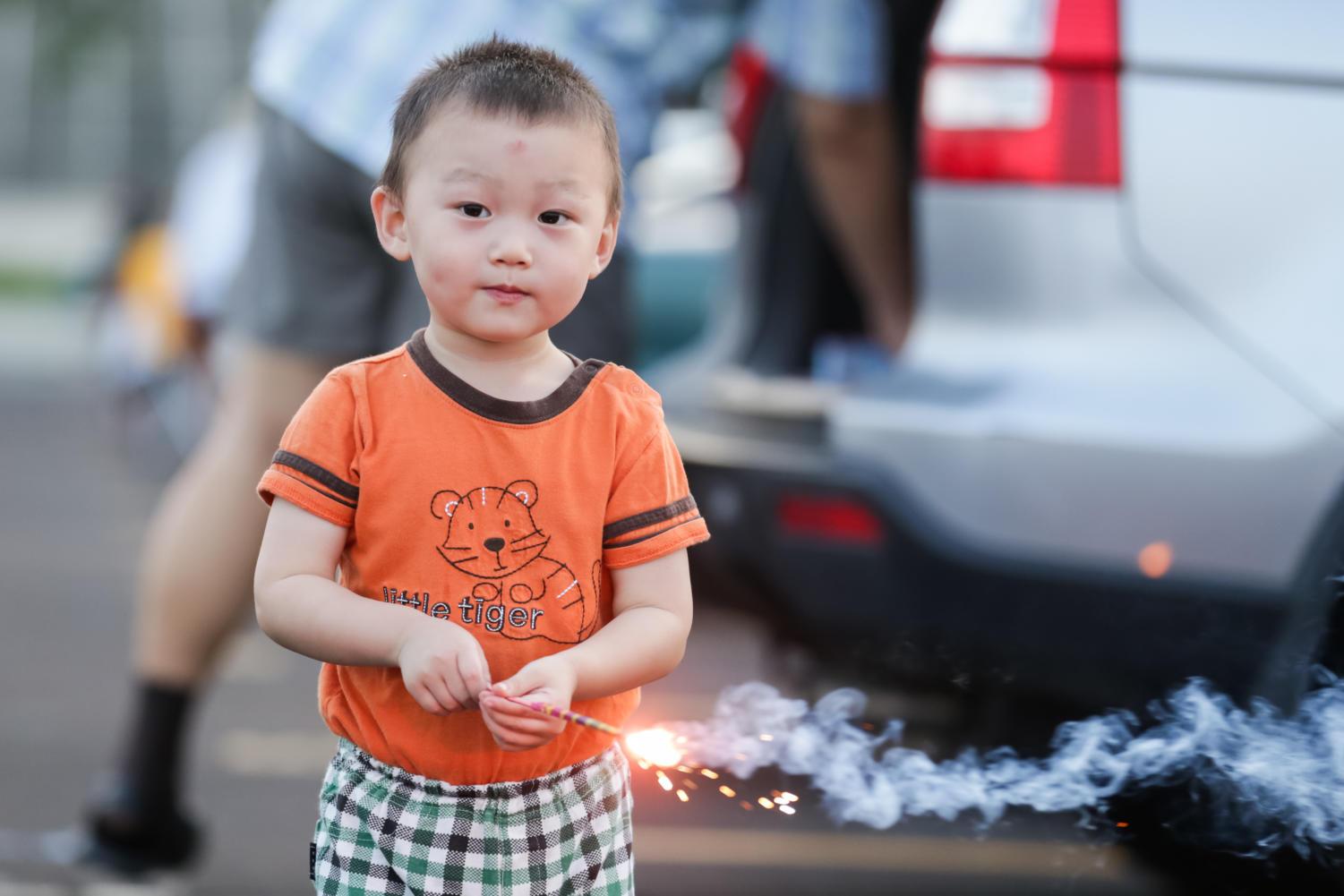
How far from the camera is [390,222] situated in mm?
1225

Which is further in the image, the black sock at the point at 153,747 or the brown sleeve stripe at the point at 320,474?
the black sock at the point at 153,747

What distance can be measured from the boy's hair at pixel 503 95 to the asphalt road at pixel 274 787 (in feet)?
1.71

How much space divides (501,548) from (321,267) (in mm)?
1328

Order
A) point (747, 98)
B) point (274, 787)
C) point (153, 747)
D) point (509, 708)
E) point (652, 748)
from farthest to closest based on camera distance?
point (747, 98)
point (274, 787)
point (153, 747)
point (652, 748)
point (509, 708)

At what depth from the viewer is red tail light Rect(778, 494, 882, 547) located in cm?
260

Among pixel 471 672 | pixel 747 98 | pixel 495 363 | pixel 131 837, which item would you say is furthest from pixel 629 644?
pixel 747 98

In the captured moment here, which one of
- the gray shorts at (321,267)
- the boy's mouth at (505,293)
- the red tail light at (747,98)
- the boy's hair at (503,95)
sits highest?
the red tail light at (747,98)

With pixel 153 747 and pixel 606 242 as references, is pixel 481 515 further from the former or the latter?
pixel 153 747

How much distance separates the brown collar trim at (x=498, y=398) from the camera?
118 centimetres

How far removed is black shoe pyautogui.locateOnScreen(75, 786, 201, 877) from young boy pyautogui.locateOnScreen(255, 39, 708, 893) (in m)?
1.54

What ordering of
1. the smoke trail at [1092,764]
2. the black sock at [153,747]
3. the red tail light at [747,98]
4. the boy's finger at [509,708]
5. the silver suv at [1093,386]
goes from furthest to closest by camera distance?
the red tail light at [747,98] < the black sock at [153,747] < the silver suv at [1093,386] < the smoke trail at [1092,764] < the boy's finger at [509,708]

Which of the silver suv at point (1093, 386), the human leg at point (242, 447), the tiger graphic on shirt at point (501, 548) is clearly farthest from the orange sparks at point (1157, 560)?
the tiger graphic on shirt at point (501, 548)

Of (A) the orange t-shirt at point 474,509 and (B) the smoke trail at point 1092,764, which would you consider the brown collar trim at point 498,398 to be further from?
(B) the smoke trail at point 1092,764

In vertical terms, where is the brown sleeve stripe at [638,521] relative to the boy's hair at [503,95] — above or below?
below
